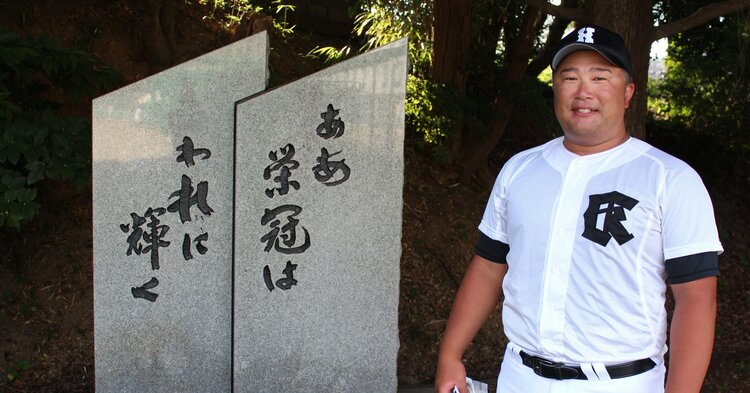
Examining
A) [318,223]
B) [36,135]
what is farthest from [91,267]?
[318,223]

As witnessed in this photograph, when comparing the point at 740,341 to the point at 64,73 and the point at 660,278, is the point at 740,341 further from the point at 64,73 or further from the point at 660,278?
the point at 64,73

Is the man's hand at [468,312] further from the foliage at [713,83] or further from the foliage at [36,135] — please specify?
the foliage at [713,83]

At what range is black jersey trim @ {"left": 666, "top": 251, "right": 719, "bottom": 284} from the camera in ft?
5.98

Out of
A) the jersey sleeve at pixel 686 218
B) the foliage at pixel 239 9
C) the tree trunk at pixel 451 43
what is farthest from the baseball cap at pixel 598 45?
the foliage at pixel 239 9

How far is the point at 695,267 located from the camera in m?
1.83

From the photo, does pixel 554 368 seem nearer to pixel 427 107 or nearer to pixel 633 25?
pixel 633 25

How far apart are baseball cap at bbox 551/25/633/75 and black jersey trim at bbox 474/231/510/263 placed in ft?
1.89

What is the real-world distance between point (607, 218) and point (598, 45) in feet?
1.51

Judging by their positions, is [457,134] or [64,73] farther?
[457,134]

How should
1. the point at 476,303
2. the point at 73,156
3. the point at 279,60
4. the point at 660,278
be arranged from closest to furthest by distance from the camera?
the point at 660,278, the point at 476,303, the point at 73,156, the point at 279,60

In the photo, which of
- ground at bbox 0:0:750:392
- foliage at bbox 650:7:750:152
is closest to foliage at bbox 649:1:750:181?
foliage at bbox 650:7:750:152

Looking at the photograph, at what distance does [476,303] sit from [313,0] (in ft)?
20.6

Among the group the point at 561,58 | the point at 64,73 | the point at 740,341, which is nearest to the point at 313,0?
the point at 64,73

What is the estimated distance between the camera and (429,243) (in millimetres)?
6367
